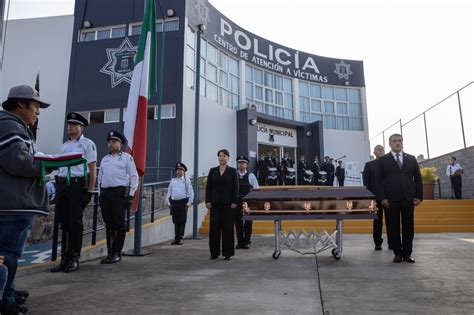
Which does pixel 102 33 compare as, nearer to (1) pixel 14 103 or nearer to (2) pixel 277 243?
(2) pixel 277 243

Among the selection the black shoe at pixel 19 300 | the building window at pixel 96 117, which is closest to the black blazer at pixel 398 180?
the black shoe at pixel 19 300

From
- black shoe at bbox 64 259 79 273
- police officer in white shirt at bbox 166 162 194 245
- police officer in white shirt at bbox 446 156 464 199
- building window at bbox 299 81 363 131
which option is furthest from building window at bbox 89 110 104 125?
police officer in white shirt at bbox 446 156 464 199

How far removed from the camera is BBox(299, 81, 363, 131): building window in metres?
24.1

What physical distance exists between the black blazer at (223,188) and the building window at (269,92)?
605 inches

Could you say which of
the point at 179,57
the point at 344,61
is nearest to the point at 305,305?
the point at 179,57

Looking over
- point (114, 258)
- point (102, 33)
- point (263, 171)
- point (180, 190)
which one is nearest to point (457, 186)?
point (263, 171)

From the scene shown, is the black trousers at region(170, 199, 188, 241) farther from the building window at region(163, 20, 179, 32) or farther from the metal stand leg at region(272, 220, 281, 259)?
the building window at region(163, 20, 179, 32)

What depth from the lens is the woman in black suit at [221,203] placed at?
218 inches

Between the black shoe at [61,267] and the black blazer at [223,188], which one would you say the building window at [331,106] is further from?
the black shoe at [61,267]

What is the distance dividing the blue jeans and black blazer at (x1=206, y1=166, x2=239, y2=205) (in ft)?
11.1

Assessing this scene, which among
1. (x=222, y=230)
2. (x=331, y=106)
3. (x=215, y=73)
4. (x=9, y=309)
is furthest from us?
(x=331, y=106)

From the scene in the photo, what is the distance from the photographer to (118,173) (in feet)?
17.0

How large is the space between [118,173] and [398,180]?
4.07 meters

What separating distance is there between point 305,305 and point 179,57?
47.9 ft
